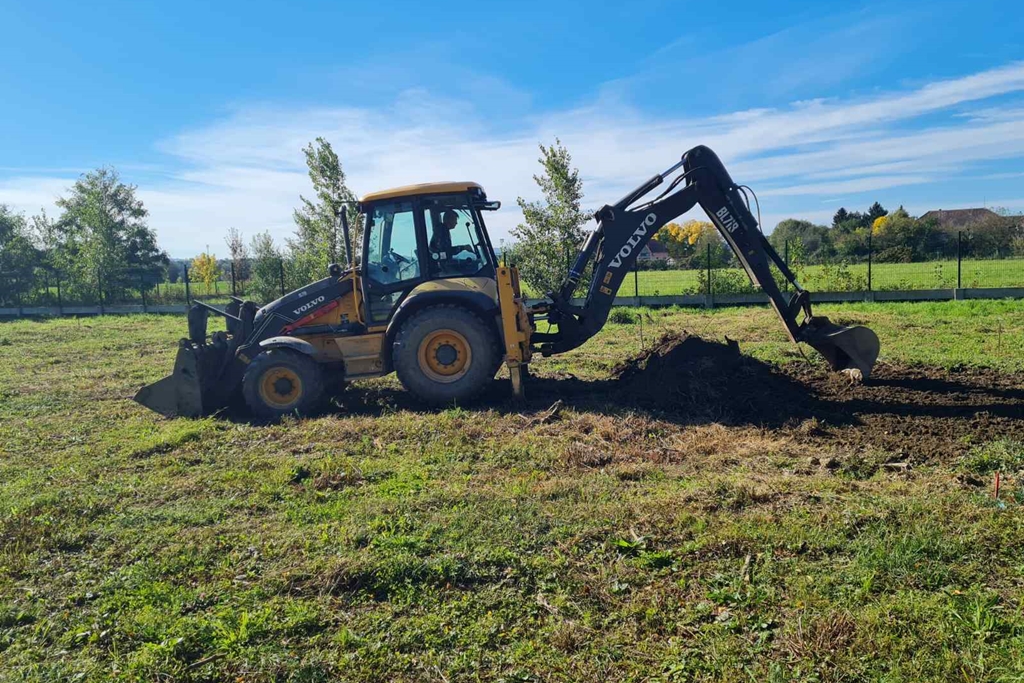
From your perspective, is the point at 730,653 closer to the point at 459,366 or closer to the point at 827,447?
the point at 827,447

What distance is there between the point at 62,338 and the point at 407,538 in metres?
16.6

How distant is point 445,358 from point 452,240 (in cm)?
147

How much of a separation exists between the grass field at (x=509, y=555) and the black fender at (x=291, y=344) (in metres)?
1.28

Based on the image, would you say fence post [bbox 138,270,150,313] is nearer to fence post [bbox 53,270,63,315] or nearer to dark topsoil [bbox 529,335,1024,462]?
fence post [bbox 53,270,63,315]

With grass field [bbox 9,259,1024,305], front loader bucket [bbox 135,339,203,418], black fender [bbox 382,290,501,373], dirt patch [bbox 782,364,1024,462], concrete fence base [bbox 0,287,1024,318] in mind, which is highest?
grass field [bbox 9,259,1024,305]

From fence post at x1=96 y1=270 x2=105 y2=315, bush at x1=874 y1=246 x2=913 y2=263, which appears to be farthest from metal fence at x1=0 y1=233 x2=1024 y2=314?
bush at x1=874 y1=246 x2=913 y2=263

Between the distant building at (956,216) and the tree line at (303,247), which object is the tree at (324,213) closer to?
the tree line at (303,247)

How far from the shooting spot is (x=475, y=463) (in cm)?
648

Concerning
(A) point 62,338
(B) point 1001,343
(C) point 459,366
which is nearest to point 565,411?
(C) point 459,366

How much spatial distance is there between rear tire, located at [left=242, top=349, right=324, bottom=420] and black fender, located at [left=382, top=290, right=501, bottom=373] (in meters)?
0.95

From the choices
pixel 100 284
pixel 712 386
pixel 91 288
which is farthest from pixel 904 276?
pixel 91 288

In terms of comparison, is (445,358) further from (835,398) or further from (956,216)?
(956,216)

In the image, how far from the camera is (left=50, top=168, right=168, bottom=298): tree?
1137 inches

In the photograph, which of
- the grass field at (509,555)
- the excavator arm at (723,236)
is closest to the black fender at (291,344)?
the grass field at (509,555)
